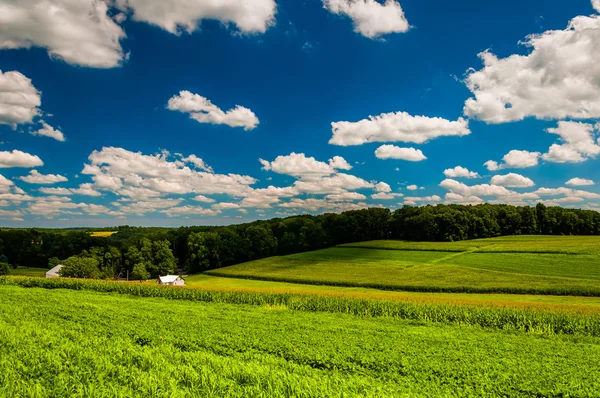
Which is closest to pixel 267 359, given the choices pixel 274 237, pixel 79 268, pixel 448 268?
pixel 448 268

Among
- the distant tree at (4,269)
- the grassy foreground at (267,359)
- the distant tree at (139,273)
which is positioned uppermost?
the grassy foreground at (267,359)

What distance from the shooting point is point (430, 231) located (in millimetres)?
103000

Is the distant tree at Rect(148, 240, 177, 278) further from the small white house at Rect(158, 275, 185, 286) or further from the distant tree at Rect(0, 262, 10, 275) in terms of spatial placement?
the distant tree at Rect(0, 262, 10, 275)

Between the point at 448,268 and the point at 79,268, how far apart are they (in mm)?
84207

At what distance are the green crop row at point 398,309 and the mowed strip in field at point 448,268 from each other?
25.6 metres

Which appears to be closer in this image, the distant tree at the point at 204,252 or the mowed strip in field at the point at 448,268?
the mowed strip in field at the point at 448,268

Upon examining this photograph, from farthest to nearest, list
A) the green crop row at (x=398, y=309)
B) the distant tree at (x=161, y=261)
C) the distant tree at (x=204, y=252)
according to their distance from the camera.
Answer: the distant tree at (x=204, y=252) → the distant tree at (x=161, y=261) → the green crop row at (x=398, y=309)

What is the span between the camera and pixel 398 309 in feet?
94.8

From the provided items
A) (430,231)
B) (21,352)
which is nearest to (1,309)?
(21,352)

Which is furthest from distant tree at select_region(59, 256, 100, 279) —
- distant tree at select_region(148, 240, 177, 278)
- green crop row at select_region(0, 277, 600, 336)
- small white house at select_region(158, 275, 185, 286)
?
green crop row at select_region(0, 277, 600, 336)

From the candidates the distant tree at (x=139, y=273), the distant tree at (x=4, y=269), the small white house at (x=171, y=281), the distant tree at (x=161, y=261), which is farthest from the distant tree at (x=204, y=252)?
the distant tree at (x=4, y=269)

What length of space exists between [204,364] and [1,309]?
1737 cm

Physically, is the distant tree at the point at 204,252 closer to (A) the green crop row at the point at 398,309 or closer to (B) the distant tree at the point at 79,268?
(B) the distant tree at the point at 79,268

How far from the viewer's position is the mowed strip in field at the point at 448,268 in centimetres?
5278
